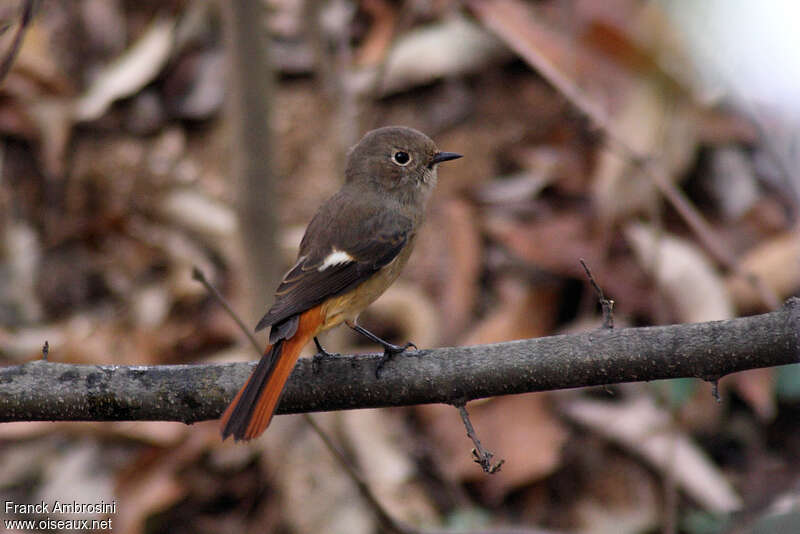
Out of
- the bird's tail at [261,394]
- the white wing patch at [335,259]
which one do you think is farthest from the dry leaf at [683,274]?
the bird's tail at [261,394]

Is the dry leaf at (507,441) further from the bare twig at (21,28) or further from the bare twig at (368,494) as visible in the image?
the bare twig at (21,28)

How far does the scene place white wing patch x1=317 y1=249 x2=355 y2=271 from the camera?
2.91m

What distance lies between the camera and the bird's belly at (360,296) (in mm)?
2811

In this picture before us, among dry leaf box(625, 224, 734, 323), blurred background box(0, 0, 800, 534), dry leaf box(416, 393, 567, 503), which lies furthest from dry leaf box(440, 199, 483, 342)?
dry leaf box(625, 224, 734, 323)

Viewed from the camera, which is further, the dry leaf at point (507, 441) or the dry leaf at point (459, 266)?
the dry leaf at point (459, 266)

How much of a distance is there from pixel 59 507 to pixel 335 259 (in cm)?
245

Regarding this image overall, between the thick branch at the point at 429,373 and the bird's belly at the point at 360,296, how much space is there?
0.24 metres

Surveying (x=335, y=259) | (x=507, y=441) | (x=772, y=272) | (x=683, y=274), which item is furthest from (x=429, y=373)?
(x=772, y=272)

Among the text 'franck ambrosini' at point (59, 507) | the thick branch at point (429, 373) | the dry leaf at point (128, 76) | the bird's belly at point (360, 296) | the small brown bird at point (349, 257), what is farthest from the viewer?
the dry leaf at point (128, 76)

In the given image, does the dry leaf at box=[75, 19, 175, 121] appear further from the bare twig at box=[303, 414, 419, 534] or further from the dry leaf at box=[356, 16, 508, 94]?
the bare twig at box=[303, 414, 419, 534]

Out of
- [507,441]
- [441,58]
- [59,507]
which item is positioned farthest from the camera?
[441,58]

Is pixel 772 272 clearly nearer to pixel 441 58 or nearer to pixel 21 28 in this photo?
pixel 441 58

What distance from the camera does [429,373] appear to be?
94.8 inches

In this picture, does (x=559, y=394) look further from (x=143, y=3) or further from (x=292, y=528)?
(x=143, y=3)
